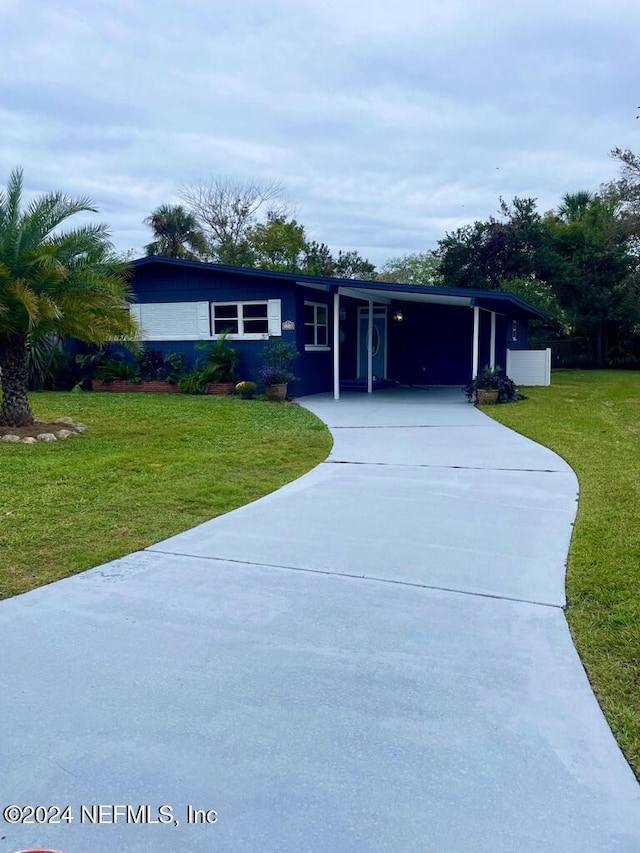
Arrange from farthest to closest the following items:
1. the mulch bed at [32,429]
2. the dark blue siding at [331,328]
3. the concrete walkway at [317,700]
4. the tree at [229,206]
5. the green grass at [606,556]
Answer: the tree at [229,206], the dark blue siding at [331,328], the mulch bed at [32,429], the green grass at [606,556], the concrete walkway at [317,700]

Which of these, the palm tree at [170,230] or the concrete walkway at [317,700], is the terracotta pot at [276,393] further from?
the palm tree at [170,230]

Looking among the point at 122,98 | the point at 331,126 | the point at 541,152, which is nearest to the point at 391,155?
the point at 331,126

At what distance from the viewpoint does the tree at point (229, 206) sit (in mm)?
31547

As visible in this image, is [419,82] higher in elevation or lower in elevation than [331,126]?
lower

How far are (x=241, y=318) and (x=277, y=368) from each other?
83.4 inches

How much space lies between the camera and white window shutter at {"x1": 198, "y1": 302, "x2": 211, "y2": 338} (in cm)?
1438

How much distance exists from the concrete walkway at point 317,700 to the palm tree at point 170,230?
24957 millimetres

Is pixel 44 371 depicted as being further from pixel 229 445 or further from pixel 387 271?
pixel 387 271

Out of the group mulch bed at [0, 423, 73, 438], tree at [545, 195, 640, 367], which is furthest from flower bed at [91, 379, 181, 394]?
tree at [545, 195, 640, 367]

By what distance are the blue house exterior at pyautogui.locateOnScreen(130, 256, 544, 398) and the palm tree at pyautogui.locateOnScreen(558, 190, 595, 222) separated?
541 inches

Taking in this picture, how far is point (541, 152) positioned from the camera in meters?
17.4

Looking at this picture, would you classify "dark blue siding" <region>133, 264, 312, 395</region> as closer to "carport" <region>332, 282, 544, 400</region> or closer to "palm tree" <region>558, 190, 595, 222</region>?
"carport" <region>332, 282, 544, 400</region>

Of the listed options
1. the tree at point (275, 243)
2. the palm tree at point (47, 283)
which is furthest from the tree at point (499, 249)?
the palm tree at point (47, 283)

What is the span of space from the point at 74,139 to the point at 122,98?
305 cm
